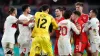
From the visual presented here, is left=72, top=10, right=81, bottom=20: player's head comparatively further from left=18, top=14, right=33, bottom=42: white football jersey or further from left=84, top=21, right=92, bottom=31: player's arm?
left=18, top=14, right=33, bottom=42: white football jersey

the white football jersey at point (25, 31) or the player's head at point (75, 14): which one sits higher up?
the player's head at point (75, 14)

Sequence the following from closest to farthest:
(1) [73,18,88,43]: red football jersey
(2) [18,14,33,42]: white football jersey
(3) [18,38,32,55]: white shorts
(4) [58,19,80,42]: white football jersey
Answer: (4) [58,19,80,42]: white football jersey < (1) [73,18,88,43]: red football jersey < (2) [18,14,33,42]: white football jersey < (3) [18,38,32,55]: white shorts

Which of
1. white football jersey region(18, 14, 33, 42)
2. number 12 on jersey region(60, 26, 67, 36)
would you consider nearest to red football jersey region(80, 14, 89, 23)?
number 12 on jersey region(60, 26, 67, 36)

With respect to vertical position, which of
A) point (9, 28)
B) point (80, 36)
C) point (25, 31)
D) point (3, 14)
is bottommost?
point (80, 36)

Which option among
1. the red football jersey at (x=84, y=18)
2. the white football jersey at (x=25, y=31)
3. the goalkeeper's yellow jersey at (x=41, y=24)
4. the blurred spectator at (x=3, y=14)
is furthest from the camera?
the blurred spectator at (x=3, y=14)

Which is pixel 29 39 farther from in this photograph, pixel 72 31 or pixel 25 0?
pixel 25 0

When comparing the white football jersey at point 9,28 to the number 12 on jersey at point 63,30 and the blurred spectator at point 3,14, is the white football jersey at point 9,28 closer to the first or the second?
the number 12 on jersey at point 63,30

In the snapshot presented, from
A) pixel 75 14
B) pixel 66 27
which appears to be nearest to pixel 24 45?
pixel 66 27

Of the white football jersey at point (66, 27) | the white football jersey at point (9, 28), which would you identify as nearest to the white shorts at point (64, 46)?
the white football jersey at point (66, 27)

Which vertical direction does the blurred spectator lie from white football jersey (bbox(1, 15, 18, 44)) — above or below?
above

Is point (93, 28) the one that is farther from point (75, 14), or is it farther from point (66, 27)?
point (66, 27)

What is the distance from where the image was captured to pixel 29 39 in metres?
15.4

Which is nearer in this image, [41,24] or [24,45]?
[41,24]

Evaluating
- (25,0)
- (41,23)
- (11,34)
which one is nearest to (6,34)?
(11,34)
